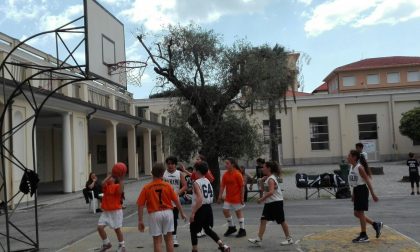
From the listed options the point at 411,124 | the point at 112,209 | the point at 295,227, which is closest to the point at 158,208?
the point at 112,209

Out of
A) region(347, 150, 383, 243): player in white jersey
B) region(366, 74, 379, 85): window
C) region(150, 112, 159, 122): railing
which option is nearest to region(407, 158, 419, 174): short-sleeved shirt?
region(347, 150, 383, 243): player in white jersey

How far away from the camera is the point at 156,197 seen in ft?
23.2

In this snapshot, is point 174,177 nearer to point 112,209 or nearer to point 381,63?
point 112,209

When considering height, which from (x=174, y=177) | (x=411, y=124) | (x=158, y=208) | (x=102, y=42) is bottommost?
(x=158, y=208)

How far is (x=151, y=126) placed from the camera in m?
38.1

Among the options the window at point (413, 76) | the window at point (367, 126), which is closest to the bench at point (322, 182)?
the window at point (367, 126)

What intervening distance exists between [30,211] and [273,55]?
1064cm

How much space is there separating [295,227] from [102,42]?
6.02 meters

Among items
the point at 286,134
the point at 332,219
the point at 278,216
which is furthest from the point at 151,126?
the point at 278,216

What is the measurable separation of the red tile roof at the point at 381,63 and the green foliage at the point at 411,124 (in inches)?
911

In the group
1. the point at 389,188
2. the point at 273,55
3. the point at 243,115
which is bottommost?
the point at 389,188

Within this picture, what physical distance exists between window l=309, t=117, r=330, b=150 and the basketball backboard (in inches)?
1532

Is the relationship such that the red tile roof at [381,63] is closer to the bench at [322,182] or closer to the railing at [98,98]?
the railing at [98,98]

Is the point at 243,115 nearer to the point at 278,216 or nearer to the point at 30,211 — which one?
the point at 30,211
